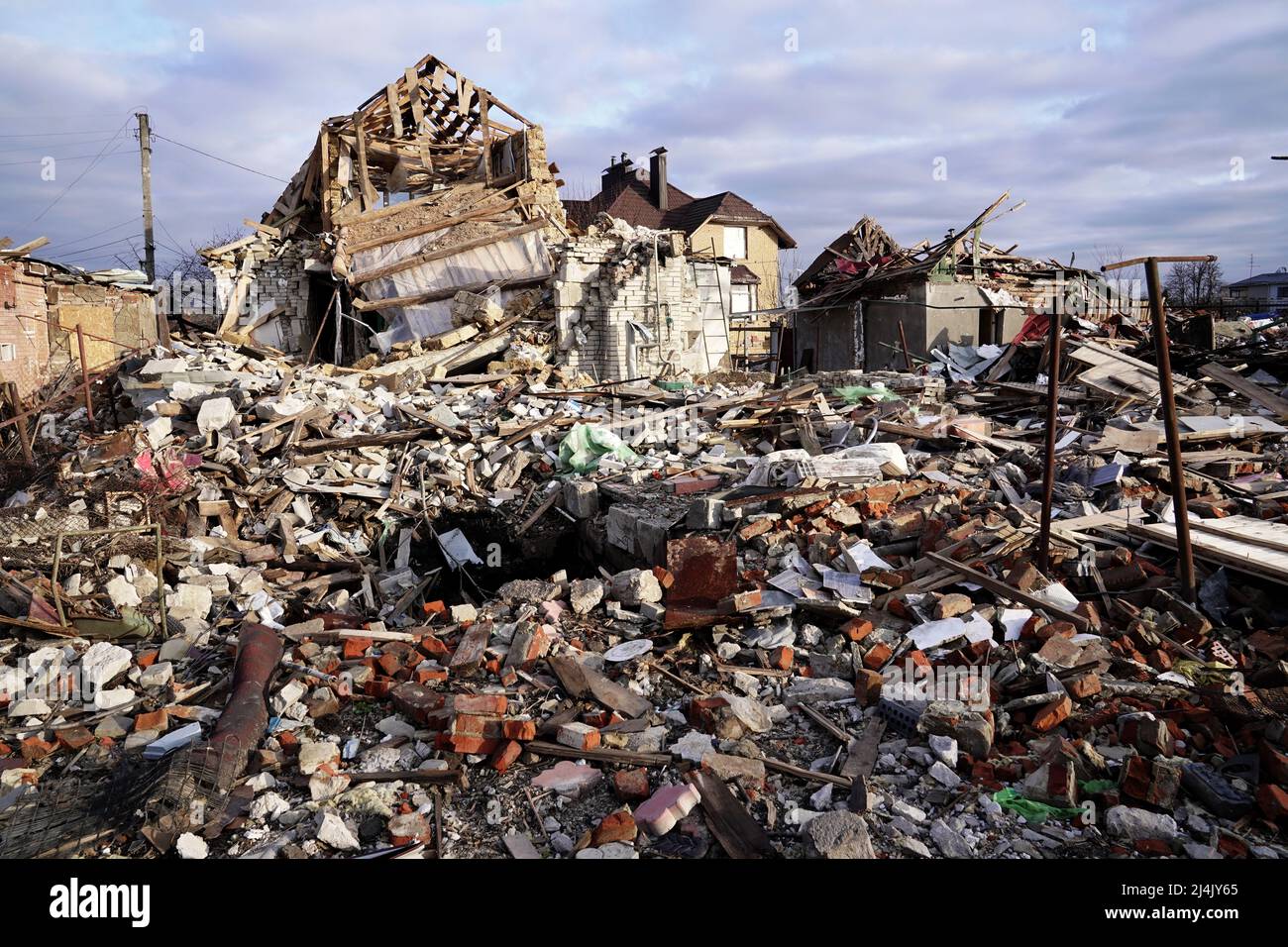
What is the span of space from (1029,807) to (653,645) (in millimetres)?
2460

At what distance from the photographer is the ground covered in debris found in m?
3.45

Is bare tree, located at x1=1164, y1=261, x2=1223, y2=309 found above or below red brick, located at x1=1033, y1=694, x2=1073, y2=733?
above

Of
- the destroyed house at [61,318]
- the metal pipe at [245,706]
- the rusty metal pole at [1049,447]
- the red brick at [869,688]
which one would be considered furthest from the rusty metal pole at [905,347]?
the destroyed house at [61,318]

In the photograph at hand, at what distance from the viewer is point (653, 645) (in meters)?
5.19

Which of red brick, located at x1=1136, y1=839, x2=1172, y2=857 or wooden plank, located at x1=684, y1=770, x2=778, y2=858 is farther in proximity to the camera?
wooden plank, located at x1=684, y1=770, x2=778, y2=858

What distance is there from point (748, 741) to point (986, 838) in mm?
1169

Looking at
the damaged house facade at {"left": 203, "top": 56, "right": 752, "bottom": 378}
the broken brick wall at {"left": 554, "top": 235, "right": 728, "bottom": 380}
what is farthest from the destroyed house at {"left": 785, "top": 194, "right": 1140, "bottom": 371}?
the broken brick wall at {"left": 554, "top": 235, "right": 728, "bottom": 380}

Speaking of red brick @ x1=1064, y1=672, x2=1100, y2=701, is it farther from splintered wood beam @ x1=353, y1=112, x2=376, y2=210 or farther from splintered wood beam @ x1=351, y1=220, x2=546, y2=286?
splintered wood beam @ x1=353, y1=112, x2=376, y2=210

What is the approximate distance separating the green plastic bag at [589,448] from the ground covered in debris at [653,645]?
0.05 metres

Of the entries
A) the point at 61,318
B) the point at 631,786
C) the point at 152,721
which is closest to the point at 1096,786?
the point at 631,786

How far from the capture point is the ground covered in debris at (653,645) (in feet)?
11.3

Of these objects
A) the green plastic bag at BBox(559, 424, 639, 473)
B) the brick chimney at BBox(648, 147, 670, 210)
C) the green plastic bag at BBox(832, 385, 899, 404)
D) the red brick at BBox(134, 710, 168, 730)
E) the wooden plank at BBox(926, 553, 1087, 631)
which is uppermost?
the brick chimney at BBox(648, 147, 670, 210)

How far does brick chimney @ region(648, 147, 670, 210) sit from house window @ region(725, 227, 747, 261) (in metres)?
3.24
